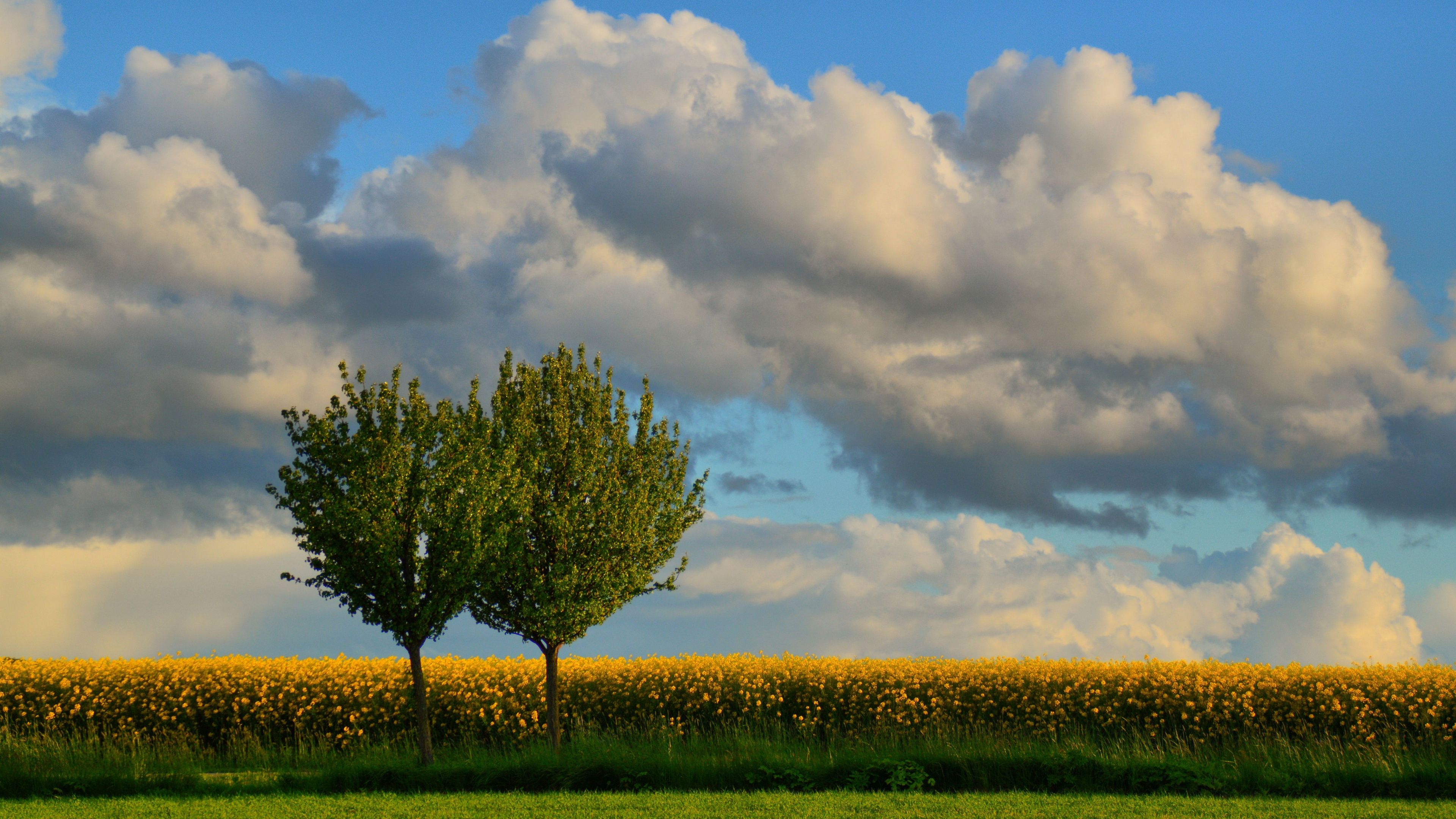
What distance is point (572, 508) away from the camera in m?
19.3

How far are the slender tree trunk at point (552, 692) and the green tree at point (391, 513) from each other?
233 centimetres

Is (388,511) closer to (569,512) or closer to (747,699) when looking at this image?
(569,512)

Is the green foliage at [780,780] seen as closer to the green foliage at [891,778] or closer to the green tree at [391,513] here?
the green foliage at [891,778]

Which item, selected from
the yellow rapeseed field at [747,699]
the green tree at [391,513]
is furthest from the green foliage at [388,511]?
the yellow rapeseed field at [747,699]

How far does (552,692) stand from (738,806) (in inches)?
282

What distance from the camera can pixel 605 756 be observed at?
16234 millimetres

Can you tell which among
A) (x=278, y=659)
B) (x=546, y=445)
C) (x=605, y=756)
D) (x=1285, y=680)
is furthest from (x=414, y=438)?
(x=1285, y=680)

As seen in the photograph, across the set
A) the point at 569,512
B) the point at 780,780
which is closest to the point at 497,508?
the point at 569,512

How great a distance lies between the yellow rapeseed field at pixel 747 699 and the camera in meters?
19.8

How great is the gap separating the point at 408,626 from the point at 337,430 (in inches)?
144

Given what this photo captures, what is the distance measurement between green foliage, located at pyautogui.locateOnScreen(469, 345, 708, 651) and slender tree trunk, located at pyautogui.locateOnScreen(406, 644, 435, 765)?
5.33ft

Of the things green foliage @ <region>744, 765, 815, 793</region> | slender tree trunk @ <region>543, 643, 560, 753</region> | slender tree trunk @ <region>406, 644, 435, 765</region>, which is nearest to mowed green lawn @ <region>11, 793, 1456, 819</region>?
green foliage @ <region>744, 765, 815, 793</region>

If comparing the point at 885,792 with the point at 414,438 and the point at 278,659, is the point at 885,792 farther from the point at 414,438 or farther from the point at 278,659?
the point at 278,659

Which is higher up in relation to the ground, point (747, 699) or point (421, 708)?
point (421, 708)
